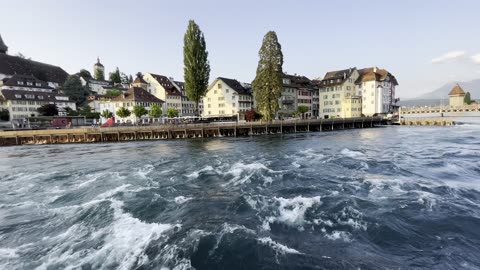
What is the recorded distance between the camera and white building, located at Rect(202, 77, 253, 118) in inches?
3172

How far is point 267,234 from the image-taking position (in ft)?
33.7

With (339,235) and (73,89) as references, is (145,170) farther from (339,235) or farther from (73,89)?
(73,89)

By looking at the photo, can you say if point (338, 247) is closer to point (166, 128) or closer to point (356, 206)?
point (356, 206)

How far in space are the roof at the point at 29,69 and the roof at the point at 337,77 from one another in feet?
413

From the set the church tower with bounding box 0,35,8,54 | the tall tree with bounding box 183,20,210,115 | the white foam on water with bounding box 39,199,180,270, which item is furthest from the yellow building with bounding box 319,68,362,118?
the church tower with bounding box 0,35,8,54

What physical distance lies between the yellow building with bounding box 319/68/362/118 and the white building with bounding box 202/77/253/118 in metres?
30.5

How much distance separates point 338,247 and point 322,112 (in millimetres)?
93931

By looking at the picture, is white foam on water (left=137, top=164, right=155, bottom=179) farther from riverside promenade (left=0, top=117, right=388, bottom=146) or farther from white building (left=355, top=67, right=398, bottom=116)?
white building (left=355, top=67, right=398, bottom=116)

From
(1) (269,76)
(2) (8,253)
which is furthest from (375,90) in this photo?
(2) (8,253)

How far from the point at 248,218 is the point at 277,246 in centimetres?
269

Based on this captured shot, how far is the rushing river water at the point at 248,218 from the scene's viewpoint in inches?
→ 344

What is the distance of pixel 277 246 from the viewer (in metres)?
9.33

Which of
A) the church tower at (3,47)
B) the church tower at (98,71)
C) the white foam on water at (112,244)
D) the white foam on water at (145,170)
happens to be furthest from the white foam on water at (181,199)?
the church tower at (98,71)

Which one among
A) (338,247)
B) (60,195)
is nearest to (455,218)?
(338,247)
